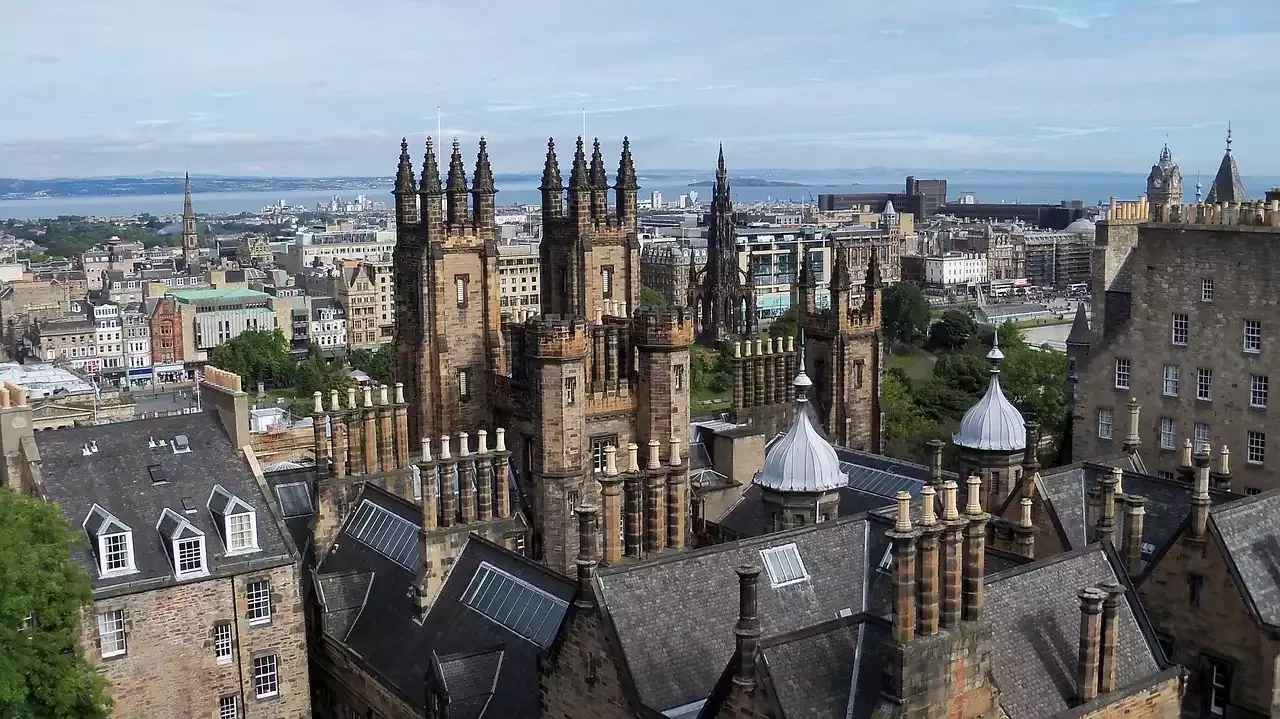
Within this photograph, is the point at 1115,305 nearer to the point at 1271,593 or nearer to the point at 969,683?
the point at 1271,593

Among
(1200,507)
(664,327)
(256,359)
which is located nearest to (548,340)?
(664,327)

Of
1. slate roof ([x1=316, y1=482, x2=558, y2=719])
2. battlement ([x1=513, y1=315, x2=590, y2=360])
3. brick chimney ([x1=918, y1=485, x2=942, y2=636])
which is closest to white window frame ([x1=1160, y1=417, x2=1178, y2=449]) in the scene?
battlement ([x1=513, y1=315, x2=590, y2=360])

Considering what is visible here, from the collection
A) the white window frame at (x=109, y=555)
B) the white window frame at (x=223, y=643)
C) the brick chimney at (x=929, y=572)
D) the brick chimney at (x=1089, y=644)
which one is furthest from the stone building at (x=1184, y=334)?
the white window frame at (x=109, y=555)

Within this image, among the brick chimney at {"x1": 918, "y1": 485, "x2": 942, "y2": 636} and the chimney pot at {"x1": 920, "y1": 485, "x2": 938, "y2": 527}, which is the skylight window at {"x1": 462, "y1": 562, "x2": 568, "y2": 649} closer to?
the brick chimney at {"x1": 918, "y1": 485, "x2": 942, "y2": 636}

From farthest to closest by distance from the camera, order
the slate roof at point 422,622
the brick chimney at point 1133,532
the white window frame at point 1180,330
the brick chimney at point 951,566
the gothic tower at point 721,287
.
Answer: the gothic tower at point 721,287
the white window frame at point 1180,330
the brick chimney at point 1133,532
the slate roof at point 422,622
the brick chimney at point 951,566

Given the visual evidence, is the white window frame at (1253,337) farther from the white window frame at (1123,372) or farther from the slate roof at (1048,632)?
the slate roof at (1048,632)

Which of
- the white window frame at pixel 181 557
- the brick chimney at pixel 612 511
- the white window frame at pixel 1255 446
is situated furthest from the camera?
the white window frame at pixel 1255 446

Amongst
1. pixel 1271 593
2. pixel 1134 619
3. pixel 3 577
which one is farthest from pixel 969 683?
pixel 3 577
